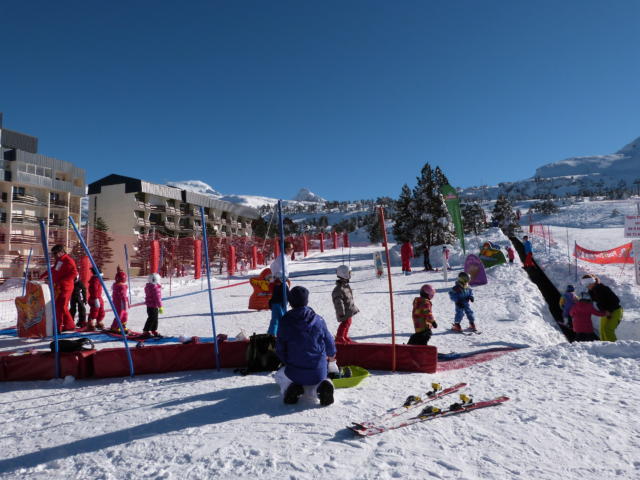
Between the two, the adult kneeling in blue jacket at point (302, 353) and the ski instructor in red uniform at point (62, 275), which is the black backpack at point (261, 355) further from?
the ski instructor in red uniform at point (62, 275)

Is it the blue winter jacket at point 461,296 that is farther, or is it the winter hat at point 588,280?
the blue winter jacket at point 461,296

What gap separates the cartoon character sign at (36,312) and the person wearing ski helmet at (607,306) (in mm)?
10936

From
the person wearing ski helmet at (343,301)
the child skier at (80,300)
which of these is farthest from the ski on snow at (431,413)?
the child skier at (80,300)

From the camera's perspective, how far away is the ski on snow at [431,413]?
342 cm

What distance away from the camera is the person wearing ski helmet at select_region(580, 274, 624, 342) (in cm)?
707

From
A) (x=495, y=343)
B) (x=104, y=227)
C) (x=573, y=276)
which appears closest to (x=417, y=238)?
(x=573, y=276)

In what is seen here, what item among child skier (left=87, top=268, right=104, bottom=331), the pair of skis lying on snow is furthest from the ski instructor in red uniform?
the pair of skis lying on snow

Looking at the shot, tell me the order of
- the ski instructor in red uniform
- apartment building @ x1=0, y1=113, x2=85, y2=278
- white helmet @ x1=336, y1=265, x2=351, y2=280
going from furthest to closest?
apartment building @ x1=0, y1=113, x2=85, y2=278
the ski instructor in red uniform
white helmet @ x1=336, y1=265, x2=351, y2=280

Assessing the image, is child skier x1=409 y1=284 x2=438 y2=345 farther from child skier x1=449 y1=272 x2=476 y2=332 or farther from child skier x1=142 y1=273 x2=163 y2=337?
child skier x1=142 y1=273 x2=163 y2=337

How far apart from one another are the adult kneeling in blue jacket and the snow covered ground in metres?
0.20

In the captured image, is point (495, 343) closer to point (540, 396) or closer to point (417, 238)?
point (540, 396)

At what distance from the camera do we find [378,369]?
5629mm

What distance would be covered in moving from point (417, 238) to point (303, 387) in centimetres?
2785

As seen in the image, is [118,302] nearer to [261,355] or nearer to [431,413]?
[261,355]
